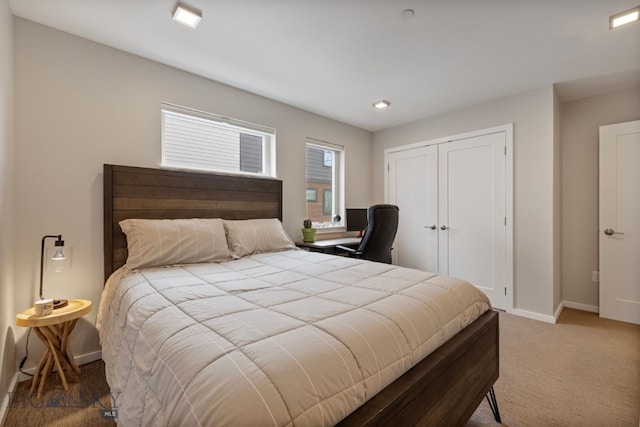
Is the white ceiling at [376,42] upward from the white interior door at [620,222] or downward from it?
upward

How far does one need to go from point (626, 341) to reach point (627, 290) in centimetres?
78

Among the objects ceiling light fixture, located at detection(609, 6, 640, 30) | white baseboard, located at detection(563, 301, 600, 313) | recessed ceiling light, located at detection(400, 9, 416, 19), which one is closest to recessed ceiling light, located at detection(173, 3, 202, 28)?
recessed ceiling light, located at detection(400, 9, 416, 19)

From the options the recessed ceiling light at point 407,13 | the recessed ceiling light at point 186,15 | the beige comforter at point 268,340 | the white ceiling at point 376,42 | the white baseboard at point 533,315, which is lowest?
the white baseboard at point 533,315

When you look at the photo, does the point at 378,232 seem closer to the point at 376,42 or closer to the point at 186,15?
the point at 376,42

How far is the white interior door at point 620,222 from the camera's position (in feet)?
9.82

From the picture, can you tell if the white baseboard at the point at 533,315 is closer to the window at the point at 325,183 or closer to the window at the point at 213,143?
the window at the point at 325,183

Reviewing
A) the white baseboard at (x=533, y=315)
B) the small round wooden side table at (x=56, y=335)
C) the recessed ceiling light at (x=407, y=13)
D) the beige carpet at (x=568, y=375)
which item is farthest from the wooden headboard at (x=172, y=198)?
the white baseboard at (x=533, y=315)

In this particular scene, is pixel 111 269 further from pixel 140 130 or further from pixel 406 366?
pixel 406 366

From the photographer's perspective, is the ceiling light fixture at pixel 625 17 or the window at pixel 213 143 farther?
the window at pixel 213 143

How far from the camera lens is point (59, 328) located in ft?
6.30

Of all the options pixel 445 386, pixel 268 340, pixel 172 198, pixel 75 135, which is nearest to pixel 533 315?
pixel 445 386

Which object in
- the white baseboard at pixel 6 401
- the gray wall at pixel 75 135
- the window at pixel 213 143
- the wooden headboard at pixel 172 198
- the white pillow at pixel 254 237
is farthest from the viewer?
the window at pixel 213 143

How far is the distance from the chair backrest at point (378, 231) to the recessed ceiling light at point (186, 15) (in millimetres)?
2151


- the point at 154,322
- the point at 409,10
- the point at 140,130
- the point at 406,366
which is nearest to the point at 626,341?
the point at 406,366
